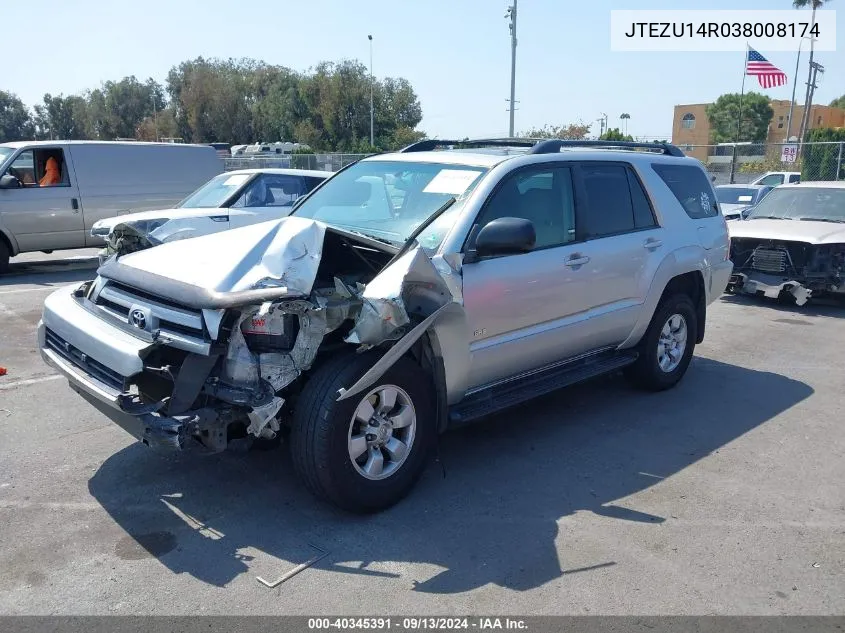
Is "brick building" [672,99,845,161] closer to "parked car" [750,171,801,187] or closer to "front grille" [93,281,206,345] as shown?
"parked car" [750,171,801,187]

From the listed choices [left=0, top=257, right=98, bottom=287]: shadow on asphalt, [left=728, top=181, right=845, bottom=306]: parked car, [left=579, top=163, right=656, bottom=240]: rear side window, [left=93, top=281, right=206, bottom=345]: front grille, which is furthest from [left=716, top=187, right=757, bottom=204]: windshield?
[left=93, top=281, right=206, bottom=345]: front grille

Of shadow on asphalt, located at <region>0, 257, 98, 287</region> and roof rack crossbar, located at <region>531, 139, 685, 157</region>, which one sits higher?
roof rack crossbar, located at <region>531, 139, 685, 157</region>

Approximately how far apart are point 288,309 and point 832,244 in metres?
8.48

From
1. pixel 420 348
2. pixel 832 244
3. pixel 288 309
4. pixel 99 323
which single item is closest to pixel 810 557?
pixel 420 348

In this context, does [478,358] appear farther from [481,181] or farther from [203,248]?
[203,248]

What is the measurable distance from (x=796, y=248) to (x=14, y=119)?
7639 centimetres

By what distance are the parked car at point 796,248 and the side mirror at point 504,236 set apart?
693 cm

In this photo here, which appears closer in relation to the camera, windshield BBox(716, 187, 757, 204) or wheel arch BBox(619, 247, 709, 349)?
wheel arch BBox(619, 247, 709, 349)

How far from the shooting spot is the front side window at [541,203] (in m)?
4.52

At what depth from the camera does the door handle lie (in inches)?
190

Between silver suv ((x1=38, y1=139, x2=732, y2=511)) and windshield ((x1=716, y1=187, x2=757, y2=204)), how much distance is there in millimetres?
12641

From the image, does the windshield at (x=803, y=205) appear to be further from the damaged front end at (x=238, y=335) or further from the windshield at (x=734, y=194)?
the damaged front end at (x=238, y=335)

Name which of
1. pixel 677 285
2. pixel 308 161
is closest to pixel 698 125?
pixel 308 161

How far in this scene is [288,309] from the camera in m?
3.49
